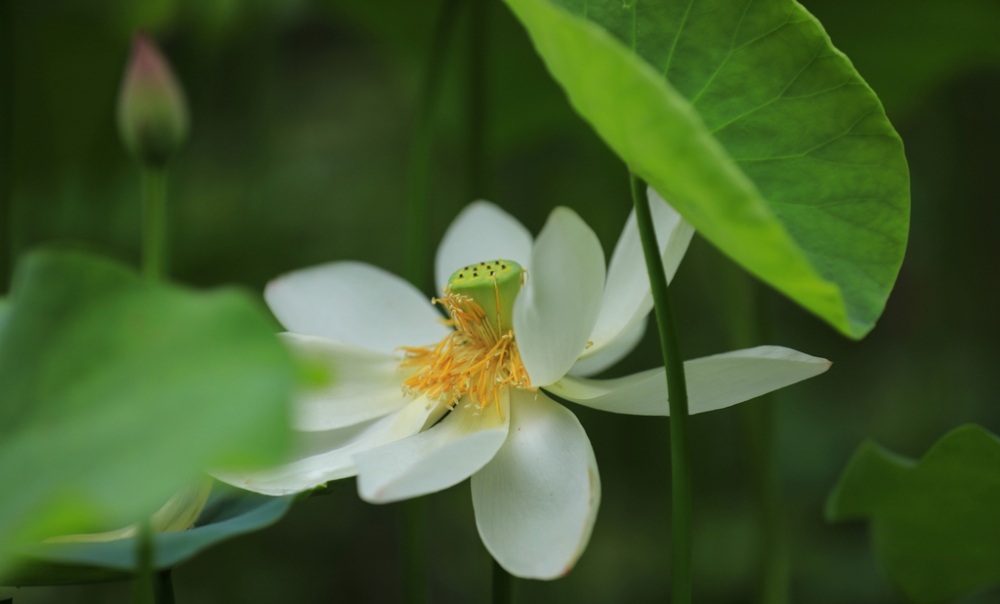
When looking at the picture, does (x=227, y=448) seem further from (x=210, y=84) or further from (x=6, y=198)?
(x=210, y=84)

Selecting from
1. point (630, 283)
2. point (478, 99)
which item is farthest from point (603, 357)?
point (478, 99)

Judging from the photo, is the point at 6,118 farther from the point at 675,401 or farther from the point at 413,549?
the point at 675,401

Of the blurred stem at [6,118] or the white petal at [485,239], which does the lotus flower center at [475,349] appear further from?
the blurred stem at [6,118]

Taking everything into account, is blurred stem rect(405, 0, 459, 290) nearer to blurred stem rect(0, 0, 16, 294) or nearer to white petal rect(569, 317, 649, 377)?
white petal rect(569, 317, 649, 377)

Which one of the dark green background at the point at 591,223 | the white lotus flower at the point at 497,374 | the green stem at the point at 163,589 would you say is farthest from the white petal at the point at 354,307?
the dark green background at the point at 591,223

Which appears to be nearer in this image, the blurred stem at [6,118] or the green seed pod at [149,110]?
the green seed pod at [149,110]
